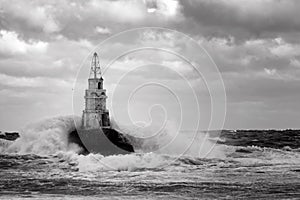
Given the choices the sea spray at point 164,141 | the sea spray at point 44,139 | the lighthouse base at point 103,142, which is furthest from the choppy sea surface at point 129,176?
the sea spray at point 164,141

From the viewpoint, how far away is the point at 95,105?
136ft

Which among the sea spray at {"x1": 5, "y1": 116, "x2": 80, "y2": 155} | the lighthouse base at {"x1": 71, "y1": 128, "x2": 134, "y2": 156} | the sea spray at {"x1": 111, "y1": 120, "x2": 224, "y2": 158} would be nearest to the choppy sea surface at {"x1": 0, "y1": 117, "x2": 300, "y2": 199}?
the sea spray at {"x1": 5, "y1": 116, "x2": 80, "y2": 155}

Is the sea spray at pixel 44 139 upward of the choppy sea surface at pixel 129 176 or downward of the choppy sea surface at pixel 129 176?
upward

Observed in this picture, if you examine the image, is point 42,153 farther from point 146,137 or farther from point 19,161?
point 146,137

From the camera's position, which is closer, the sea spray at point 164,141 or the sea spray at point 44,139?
the sea spray at point 44,139

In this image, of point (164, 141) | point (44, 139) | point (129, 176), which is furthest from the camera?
point (164, 141)

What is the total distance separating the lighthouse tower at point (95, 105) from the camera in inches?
1626

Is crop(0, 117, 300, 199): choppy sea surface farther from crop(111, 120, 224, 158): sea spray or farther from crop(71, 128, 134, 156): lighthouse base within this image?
crop(111, 120, 224, 158): sea spray

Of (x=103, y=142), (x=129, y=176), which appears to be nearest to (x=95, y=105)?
(x=103, y=142)

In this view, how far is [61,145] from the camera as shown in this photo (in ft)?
131

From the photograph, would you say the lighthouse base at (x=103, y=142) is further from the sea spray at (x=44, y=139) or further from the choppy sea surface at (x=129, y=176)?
the choppy sea surface at (x=129, y=176)

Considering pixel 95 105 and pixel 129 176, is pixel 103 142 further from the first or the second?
pixel 129 176

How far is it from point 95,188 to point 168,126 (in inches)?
1116

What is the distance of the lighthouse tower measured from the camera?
41.3 metres
